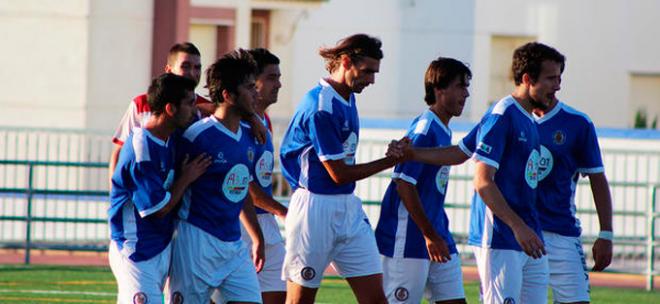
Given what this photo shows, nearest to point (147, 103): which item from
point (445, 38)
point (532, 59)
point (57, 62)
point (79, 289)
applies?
point (532, 59)

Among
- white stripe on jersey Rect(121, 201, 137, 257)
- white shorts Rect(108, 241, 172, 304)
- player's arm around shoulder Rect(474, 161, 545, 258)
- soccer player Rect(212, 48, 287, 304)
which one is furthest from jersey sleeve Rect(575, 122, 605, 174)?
white stripe on jersey Rect(121, 201, 137, 257)

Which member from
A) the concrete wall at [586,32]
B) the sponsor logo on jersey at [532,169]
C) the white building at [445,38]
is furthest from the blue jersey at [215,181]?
the concrete wall at [586,32]

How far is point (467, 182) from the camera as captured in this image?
59.2ft

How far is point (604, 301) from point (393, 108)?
20932mm

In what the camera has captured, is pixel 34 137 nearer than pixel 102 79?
Yes

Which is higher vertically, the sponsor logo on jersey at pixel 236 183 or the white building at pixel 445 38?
the white building at pixel 445 38

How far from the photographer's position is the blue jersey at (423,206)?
9469mm

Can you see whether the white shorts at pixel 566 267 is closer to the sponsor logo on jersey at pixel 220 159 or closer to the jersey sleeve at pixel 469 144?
the jersey sleeve at pixel 469 144

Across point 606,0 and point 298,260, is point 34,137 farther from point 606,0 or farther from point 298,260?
point 606,0

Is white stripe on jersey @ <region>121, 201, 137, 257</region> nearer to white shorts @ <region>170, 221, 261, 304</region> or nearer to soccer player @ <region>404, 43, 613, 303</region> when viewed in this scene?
white shorts @ <region>170, 221, 261, 304</region>

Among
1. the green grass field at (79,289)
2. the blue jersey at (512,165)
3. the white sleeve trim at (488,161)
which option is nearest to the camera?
the white sleeve trim at (488,161)

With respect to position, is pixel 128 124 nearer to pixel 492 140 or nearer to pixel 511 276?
pixel 492 140

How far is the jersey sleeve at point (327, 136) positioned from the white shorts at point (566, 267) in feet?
4.58

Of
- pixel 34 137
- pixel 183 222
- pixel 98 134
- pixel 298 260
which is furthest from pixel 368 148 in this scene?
pixel 183 222
